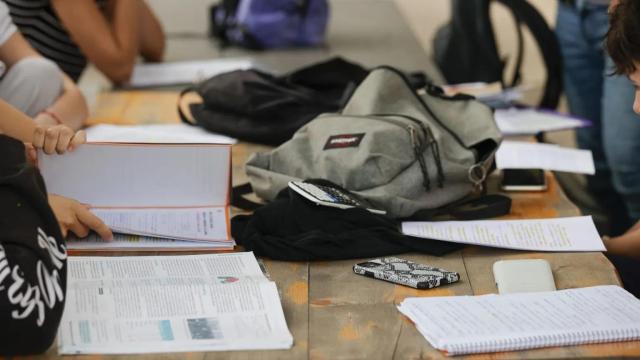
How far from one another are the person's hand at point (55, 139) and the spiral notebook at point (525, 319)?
2.11ft

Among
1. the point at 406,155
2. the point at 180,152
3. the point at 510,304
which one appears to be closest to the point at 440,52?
the point at 406,155

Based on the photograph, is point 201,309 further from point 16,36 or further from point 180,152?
point 16,36

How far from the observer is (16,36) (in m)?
2.32

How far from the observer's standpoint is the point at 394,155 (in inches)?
76.2

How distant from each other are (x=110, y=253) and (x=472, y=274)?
58 centimetres

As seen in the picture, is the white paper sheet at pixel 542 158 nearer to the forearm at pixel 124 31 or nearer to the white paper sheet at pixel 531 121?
the white paper sheet at pixel 531 121

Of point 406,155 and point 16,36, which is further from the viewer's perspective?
point 16,36

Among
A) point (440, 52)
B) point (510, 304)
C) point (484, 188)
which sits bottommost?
point (440, 52)

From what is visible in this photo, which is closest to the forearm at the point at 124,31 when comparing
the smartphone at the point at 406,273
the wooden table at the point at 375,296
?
the wooden table at the point at 375,296

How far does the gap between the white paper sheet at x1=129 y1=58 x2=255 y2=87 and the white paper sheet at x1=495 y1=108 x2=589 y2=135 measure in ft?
2.47

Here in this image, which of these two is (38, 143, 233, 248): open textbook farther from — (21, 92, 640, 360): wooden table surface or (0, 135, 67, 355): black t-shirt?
(0, 135, 67, 355): black t-shirt

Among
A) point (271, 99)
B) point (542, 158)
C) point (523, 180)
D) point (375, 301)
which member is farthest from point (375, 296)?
point (271, 99)

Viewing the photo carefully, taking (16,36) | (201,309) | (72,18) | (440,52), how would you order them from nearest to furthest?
1. (201,309)
2. (16,36)
3. (72,18)
4. (440,52)

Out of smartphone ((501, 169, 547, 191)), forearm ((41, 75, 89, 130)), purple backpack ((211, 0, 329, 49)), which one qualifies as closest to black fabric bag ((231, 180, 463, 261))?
smartphone ((501, 169, 547, 191))
